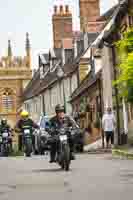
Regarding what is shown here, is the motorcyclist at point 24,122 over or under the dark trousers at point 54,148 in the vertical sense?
over

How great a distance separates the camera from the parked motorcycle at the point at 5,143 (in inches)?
1157

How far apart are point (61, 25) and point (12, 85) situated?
114ft

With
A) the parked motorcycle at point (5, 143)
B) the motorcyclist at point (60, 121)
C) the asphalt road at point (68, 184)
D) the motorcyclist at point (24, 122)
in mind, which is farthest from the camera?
the parked motorcycle at point (5, 143)

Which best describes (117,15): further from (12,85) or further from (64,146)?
(12,85)

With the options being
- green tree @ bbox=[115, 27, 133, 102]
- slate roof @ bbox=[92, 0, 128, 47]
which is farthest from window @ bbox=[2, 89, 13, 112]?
green tree @ bbox=[115, 27, 133, 102]

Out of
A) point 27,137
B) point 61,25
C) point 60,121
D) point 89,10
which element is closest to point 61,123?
point 60,121

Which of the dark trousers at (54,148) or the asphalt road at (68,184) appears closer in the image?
the asphalt road at (68,184)

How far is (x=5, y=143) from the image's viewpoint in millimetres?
29766

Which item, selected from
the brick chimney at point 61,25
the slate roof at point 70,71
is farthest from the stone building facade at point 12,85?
the brick chimney at point 61,25

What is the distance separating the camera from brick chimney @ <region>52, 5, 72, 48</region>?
237 feet

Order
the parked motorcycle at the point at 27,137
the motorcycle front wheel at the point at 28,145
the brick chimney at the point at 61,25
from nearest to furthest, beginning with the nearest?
the parked motorcycle at the point at 27,137
the motorcycle front wheel at the point at 28,145
the brick chimney at the point at 61,25

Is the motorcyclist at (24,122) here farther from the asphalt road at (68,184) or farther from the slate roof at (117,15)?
the slate roof at (117,15)

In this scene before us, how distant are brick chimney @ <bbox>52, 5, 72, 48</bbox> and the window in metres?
33.6

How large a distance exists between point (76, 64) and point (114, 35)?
17574 mm
